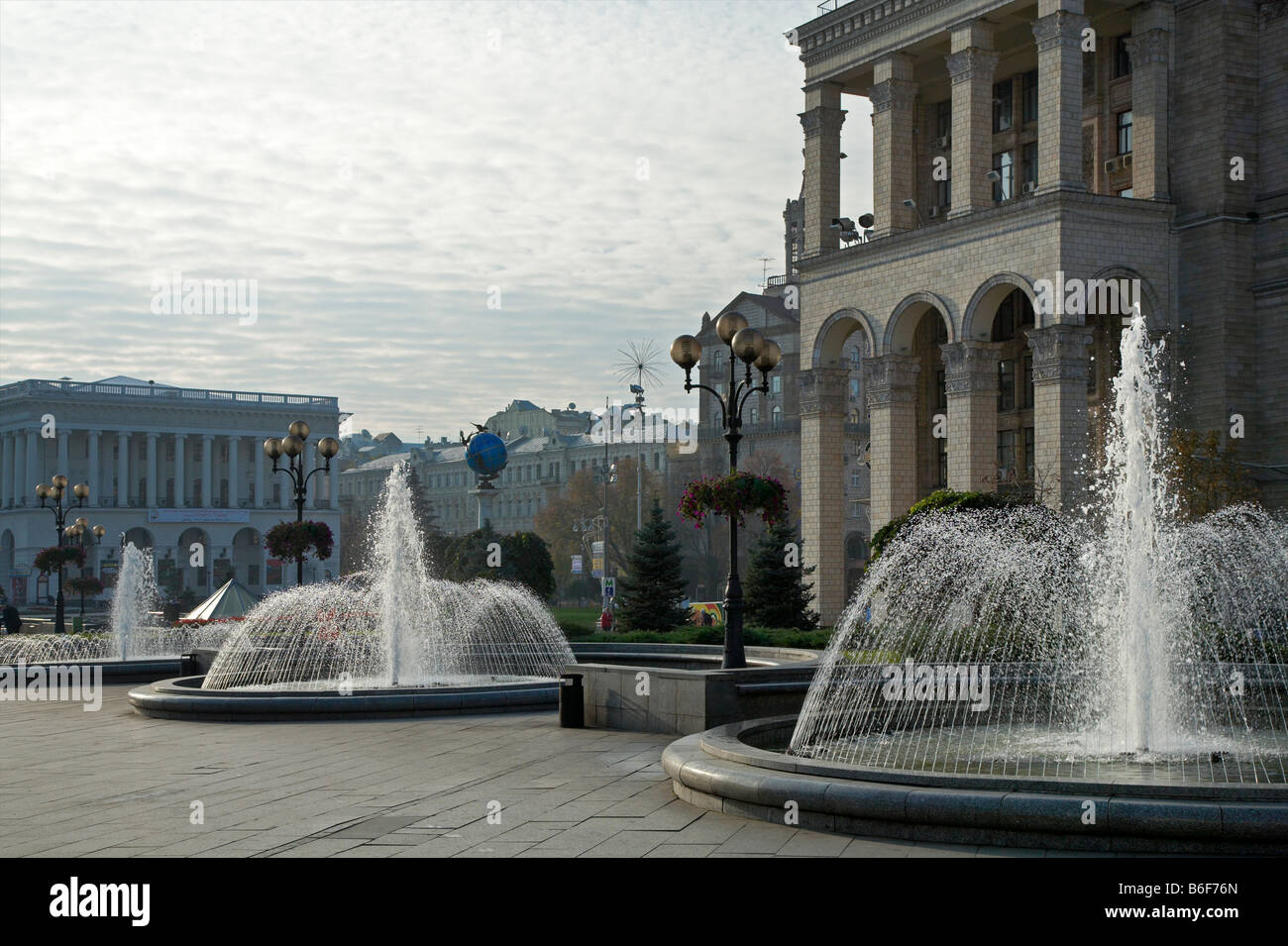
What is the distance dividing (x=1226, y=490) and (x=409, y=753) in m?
26.3

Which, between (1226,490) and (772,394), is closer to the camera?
(1226,490)

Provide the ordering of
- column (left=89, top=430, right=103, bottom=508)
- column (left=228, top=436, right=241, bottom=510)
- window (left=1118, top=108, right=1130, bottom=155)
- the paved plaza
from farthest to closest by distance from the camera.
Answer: column (left=228, top=436, right=241, bottom=510)
column (left=89, top=430, right=103, bottom=508)
window (left=1118, top=108, right=1130, bottom=155)
the paved plaza

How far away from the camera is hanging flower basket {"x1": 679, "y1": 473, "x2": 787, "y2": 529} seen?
18188 mm

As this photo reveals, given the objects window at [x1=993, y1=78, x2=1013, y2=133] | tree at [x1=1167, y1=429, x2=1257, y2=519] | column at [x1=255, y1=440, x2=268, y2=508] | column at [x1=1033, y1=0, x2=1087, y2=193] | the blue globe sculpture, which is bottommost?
tree at [x1=1167, y1=429, x2=1257, y2=519]

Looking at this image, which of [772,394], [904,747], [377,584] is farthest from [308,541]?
[772,394]

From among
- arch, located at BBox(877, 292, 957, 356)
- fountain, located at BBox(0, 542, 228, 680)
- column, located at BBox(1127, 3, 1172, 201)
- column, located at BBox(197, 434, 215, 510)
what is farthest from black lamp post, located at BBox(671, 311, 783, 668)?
column, located at BBox(197, 434, 215, 510)

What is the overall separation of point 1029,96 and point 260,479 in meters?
81.6

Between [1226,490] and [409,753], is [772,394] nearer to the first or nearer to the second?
[1226,490]

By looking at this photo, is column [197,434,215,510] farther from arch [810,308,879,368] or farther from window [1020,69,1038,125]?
window [1020,69,1038,125]

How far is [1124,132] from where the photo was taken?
41625mm

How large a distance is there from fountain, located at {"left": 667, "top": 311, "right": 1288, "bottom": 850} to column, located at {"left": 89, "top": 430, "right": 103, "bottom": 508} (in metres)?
90.1

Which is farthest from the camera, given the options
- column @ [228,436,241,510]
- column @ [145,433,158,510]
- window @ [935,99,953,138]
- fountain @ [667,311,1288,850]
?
column @ [228,436,241,510]

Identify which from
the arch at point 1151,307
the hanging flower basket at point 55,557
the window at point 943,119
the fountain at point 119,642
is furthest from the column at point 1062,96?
the hanging flower basket at point 55,557
